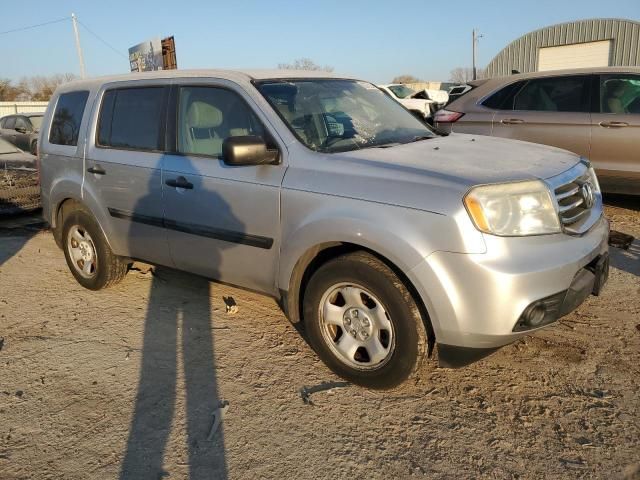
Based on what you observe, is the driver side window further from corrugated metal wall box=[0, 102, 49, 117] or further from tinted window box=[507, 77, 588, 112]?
corrugated metal wall box=[0, 102, 49, 117]

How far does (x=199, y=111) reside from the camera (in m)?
3.77

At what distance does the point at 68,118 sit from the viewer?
478 centimetres

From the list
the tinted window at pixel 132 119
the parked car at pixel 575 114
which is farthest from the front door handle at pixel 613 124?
the tinted window at pixel 132 119


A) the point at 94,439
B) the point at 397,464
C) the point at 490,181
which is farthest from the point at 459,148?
the point at 94,439

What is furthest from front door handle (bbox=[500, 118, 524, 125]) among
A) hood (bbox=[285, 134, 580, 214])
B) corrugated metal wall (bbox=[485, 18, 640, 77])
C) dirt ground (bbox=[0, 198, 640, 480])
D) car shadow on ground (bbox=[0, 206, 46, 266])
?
corrugated metal wall (bbox=[485, 18, 640, 77])

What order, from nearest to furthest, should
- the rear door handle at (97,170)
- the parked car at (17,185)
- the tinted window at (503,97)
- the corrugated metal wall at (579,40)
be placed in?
the rear door handle at (97,170) → the tinted window at (503,97) → the parked car at (17,185) → the corrugated metal wall at (579,40)

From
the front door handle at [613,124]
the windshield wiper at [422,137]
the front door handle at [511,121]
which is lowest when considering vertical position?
the front door handle at [613,124]

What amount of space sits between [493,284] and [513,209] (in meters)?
0.39

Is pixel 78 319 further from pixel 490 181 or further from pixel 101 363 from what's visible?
pixel 490 181

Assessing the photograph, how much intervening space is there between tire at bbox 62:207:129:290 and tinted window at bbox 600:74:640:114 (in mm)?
5428

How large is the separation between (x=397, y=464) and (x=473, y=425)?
1.63 feet

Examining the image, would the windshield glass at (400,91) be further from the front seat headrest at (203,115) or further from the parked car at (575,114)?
the front seat headrest at (203,115)

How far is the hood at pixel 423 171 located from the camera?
2.66 metres

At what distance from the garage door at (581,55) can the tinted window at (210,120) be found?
26.7 meters
